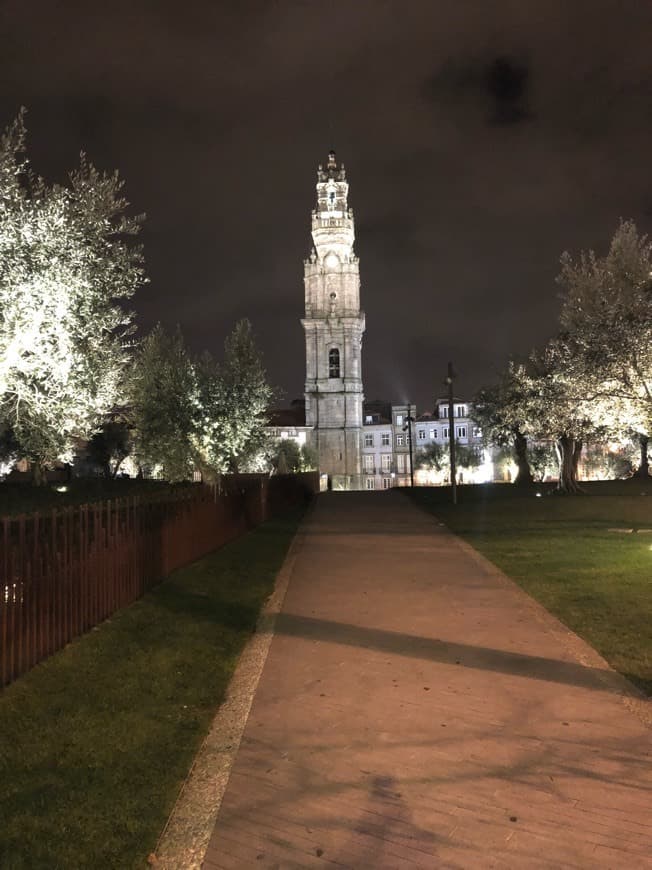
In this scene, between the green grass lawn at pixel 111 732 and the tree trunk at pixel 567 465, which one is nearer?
the green grass lawn at pixel 111 732

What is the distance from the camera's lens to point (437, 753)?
16.3 feet

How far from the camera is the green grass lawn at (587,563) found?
26.6ft

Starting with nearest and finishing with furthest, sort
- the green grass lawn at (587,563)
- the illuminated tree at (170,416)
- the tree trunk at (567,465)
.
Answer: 1. the green grass lawn at (587,563)
2. the illuminated tree at (170,416)
3. the tree trunk at (567,465)

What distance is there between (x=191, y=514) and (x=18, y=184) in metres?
7.43

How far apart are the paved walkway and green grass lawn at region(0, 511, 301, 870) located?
1.54ft

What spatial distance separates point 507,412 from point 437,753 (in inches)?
1450

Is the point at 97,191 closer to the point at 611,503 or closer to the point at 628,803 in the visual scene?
the point at 628,803

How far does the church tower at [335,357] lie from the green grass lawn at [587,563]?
190 feet

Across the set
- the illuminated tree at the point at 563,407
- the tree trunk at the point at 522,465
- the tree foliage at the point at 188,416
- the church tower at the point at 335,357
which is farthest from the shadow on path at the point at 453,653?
the church tower at the point at 335,357

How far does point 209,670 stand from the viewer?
7.15 meters

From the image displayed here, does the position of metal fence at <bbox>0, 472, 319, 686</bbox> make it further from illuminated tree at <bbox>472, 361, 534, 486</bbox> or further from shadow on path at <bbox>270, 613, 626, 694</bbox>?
illuminated tree at <bbox>472, 361, 534, 486</bbox>

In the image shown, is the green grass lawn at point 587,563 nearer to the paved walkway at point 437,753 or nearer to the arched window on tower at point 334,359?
the paved walkway at point 437,753

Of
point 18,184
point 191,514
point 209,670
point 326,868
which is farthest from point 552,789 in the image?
point 18,184

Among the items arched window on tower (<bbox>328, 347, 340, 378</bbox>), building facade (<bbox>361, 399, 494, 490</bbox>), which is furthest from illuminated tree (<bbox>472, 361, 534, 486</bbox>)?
→ building facade (<bbox>361, 399, 494, 490</bbox>)
